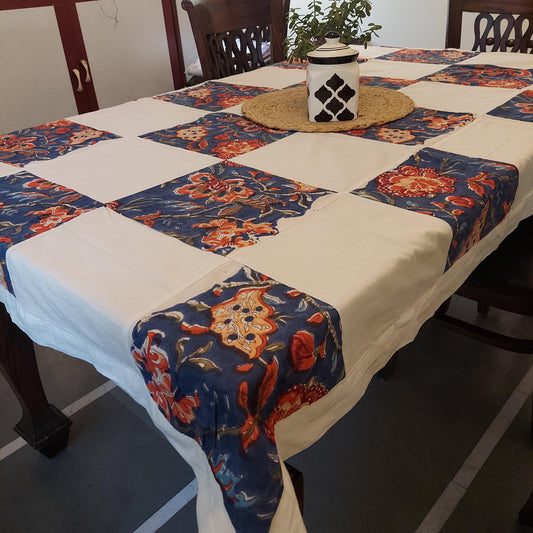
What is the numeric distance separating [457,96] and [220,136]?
57 cm

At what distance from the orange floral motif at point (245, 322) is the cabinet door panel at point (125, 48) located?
2350 mm

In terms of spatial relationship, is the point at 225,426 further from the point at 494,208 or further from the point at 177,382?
the point at 494,208

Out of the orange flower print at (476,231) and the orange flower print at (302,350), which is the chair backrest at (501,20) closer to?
the orange flower print at (476,231)

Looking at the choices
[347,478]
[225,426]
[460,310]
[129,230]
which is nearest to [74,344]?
[129,230]

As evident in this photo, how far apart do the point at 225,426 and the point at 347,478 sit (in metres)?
0.87

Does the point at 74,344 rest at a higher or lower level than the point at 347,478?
higher

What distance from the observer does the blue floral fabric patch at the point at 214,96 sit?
135 cm

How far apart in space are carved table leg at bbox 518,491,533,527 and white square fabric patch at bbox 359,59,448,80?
1061mm

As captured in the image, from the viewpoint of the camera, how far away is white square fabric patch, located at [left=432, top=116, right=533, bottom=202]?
2.96ft

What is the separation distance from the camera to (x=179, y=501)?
1216mm

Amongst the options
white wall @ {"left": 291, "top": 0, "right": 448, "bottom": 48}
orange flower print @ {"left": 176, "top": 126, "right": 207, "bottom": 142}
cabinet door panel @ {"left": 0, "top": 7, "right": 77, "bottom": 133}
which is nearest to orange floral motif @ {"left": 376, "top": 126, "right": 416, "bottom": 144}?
orange flower print @ {"left": 176, "top": 126, "right": 207, "bottom": 142}

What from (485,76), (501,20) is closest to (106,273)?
(485,76)

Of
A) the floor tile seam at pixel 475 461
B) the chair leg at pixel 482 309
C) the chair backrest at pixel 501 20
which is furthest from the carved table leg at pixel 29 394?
the chair backrest at pixel 501 20

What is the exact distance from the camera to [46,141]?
115 centimetres
